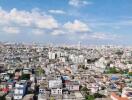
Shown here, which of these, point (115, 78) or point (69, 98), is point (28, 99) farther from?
point (115, 78)

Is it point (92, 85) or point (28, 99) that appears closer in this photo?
point (28, 99)

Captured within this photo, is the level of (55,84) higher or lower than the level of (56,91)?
higher

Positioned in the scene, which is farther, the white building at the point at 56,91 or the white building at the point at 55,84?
the white building at the point at 55,84

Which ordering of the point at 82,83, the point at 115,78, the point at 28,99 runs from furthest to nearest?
the point at 115,78 < the point at 82,83 < the point at 28,99

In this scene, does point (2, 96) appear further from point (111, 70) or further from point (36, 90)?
point (111, 70)

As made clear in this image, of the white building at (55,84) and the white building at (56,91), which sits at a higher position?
the white building at (55,84)

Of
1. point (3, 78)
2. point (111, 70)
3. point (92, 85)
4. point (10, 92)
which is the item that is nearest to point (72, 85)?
point (92, 85)

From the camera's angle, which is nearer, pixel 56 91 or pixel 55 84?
pixel 56 91

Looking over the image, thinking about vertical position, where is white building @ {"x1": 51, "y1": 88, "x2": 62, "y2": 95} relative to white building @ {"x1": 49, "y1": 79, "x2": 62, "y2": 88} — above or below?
below

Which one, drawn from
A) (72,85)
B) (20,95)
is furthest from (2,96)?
(72,85)

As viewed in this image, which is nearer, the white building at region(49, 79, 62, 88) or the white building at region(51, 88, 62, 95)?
the white building at region(51, 88, 62, 95)

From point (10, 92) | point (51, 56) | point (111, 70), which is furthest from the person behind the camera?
point (51, 56)
